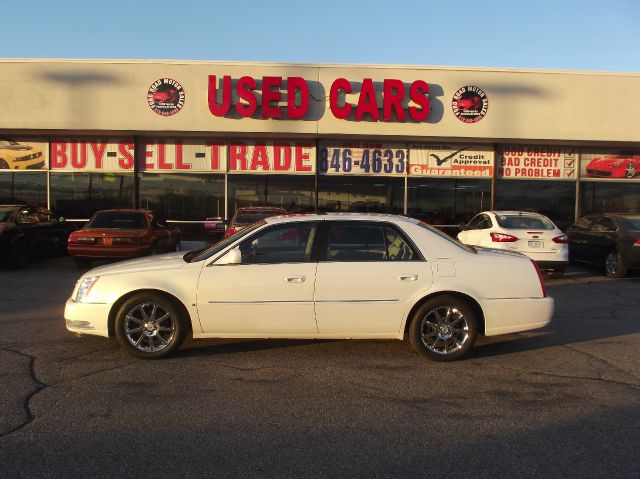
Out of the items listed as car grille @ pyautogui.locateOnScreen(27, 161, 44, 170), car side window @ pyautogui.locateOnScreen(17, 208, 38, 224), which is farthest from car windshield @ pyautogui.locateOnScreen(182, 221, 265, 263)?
car grille @ pyautogui.locateOnScreen(27, 161, 44, 170)

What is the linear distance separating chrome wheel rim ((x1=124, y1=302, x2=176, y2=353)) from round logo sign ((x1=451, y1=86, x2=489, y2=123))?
11938 millimetres

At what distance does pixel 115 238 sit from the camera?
11750 millimetres

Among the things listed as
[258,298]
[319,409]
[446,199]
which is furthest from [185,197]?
[319,409]

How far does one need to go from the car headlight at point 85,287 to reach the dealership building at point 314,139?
32.5 feet

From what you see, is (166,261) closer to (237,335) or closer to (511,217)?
(237,335)

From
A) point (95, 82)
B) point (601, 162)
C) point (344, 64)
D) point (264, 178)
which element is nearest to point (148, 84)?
point (95, 82)

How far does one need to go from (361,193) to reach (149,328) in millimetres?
11805

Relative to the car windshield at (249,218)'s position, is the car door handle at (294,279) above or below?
below

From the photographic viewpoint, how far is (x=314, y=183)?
1670 cm

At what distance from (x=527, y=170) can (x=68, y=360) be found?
15001mm

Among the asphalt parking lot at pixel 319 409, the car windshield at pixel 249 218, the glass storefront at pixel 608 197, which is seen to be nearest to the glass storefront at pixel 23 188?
the car windshield at pixel 249 218

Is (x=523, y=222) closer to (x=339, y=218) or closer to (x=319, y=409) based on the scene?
(x=339, y=218)

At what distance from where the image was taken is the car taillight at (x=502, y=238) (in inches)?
447

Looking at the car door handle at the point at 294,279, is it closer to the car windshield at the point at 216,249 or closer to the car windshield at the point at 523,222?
the car windshield at the point at 216,249
